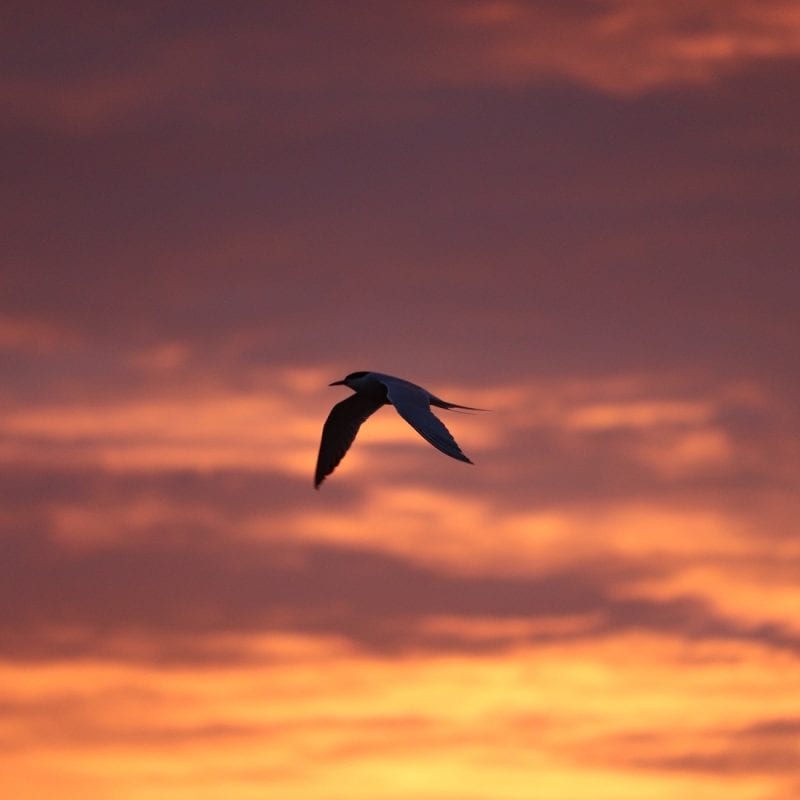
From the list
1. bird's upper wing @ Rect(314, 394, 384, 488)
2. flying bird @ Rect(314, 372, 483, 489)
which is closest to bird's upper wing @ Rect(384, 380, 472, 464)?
flying bird @ Rect(314, 372, 483, 489)

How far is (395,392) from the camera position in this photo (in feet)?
107

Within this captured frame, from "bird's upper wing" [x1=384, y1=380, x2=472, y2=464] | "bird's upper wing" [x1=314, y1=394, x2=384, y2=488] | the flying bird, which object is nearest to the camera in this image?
"bird's upper wing" [x1=384, y1=380, x2=472, y2=464]

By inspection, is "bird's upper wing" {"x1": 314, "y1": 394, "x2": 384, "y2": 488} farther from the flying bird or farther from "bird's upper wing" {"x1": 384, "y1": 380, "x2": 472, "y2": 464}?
"bird's upper wing" {"x1": 384, "y1": 380, "x2": 472, "y2": 464}

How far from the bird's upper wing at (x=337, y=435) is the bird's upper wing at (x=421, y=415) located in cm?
405

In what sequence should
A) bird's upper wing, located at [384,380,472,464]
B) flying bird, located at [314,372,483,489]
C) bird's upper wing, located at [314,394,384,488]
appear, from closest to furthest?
bird's upper wing, located at [384,380,472,464]
flying bird, located at [314,372,483,489]
bird's upper wing, located at [314,394,384,488]

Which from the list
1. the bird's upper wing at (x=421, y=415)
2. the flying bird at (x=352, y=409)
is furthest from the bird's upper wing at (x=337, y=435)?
the bird's upper wing at (x=421, y=415)

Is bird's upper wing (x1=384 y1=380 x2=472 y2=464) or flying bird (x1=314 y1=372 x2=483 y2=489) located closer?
bird's upper wing (x1=384 y1=380 x2=472 y2=464)

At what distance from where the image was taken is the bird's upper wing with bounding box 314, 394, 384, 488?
1506 inches

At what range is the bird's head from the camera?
3716 centimetres

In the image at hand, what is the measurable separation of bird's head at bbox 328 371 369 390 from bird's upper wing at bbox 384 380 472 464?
2900mm

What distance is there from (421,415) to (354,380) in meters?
7.20

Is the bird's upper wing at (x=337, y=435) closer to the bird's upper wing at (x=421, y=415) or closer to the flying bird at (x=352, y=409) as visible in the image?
the flying bird at (x=352, y=409)

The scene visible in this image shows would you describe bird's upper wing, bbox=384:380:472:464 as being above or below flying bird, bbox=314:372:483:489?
below

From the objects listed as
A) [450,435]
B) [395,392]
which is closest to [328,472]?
[395,392]
